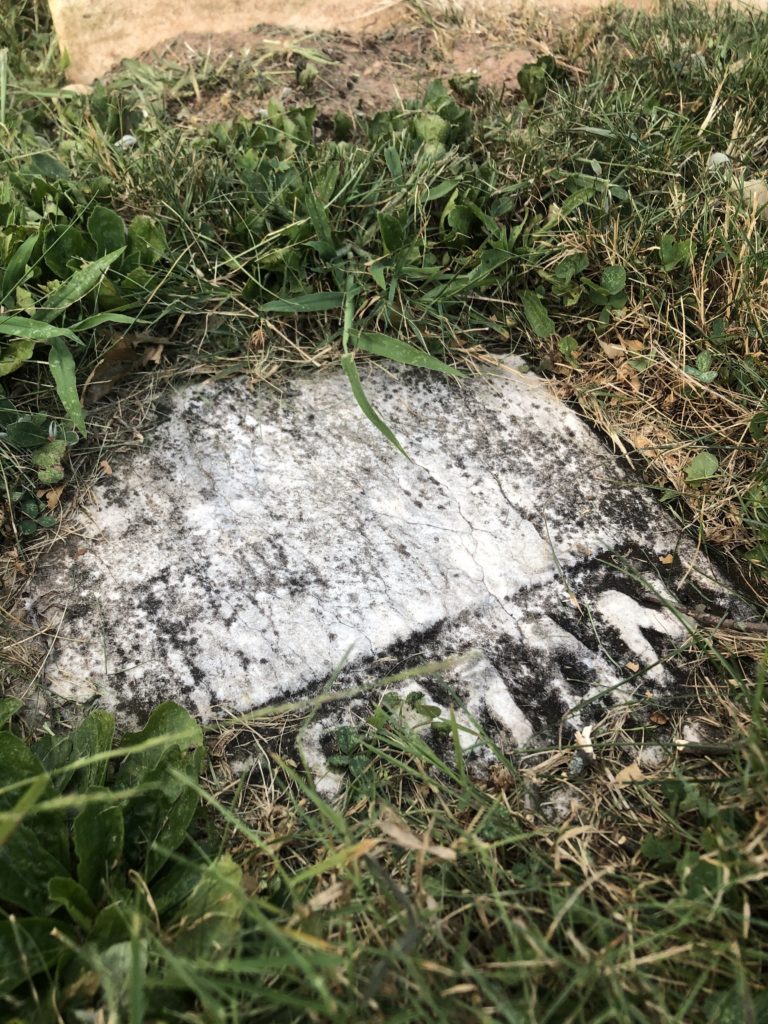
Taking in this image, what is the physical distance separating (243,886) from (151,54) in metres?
2.74

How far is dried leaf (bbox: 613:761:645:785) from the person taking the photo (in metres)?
1.45

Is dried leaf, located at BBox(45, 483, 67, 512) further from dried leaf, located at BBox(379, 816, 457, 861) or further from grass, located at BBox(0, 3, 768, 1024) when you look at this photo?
dried leaf, located at BBox(379, 816, 457, 861)

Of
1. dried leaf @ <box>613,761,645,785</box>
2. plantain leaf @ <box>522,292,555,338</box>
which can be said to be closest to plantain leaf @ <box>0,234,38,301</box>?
plantain leaf @ <box>522,292,555,338</box>

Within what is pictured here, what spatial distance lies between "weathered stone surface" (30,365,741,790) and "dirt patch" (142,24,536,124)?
111 cm

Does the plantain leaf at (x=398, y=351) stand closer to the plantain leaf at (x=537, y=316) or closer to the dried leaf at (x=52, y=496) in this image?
the plantain leaf at (x=537, y=316)

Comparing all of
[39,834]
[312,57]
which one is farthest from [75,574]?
[312,57]

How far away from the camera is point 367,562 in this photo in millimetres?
1788

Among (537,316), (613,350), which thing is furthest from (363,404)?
(613,350)

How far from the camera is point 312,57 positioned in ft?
8.79

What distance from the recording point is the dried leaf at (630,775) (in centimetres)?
145

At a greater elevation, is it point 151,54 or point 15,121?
point 151,54

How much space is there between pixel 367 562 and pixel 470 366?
0.70 m

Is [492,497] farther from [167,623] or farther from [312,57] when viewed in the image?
[312,57]

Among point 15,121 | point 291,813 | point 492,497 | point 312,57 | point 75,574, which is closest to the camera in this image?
point 291,813
